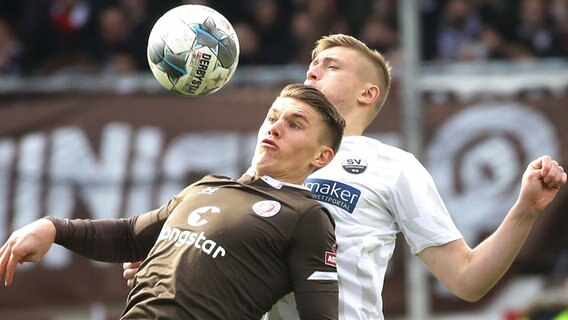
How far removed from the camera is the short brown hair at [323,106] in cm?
541

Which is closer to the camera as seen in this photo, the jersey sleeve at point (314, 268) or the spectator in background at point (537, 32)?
the jersey sleeve at point (314, 268)

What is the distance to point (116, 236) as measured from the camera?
5375 mm

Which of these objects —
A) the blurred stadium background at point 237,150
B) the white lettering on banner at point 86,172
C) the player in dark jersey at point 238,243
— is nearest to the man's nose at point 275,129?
the player in dark jersey at point 238,243

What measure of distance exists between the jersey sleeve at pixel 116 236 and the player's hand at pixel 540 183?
61.4 inches

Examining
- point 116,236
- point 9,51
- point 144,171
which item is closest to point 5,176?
point 144,171

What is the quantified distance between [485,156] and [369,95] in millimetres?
5096

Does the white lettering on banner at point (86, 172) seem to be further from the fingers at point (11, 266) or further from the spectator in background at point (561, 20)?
the fingers at point (11, 266)

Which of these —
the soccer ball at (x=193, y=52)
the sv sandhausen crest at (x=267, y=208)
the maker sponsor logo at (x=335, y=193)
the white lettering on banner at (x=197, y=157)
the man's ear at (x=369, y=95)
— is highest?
the soccer ball at (x=193, y=52)

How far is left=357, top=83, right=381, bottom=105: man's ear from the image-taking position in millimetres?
6102

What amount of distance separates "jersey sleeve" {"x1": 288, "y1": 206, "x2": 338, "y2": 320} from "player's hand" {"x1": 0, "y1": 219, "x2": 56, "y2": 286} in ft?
3.51

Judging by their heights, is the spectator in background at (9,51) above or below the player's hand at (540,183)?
below

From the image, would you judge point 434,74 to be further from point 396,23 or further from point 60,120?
point 60,120

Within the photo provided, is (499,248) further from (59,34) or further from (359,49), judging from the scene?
(59,34)

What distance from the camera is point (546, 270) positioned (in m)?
11.1
